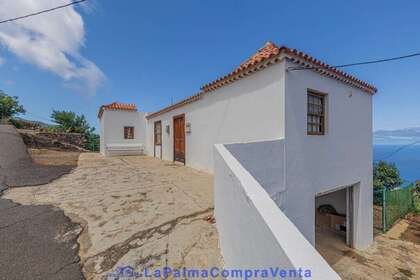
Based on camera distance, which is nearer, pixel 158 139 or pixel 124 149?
pixel 158 139

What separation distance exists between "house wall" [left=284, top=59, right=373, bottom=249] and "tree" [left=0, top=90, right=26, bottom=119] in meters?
24.5

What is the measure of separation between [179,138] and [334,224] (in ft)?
26.2

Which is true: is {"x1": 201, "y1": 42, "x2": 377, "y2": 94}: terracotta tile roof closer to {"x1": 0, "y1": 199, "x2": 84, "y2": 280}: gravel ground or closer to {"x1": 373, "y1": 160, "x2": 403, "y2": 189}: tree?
{"x1": 0, "y1": 199, "x2": 84, "y2": 280}: gravel ground

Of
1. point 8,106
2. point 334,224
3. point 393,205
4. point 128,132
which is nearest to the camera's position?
point 334,224

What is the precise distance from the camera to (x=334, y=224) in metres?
7.99

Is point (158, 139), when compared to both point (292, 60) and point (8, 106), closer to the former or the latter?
point (292, 60)

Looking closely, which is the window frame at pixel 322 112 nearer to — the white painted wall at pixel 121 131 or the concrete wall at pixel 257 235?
the concrete wall at pixel 257 235

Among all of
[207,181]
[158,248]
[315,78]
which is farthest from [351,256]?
[158,248]

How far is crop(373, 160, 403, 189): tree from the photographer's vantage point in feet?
37.6

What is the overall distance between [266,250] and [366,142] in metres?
7.97

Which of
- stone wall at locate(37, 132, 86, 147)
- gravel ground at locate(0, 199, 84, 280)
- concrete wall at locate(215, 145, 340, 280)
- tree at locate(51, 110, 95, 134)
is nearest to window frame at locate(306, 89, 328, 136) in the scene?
concrete wall at locate(215, 145, 340, 280)

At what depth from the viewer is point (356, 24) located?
549cm

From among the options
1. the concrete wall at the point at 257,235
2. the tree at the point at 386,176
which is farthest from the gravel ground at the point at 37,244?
the tree at the point at 386,176

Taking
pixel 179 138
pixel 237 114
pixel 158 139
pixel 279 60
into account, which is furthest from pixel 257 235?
pixel 158 139
